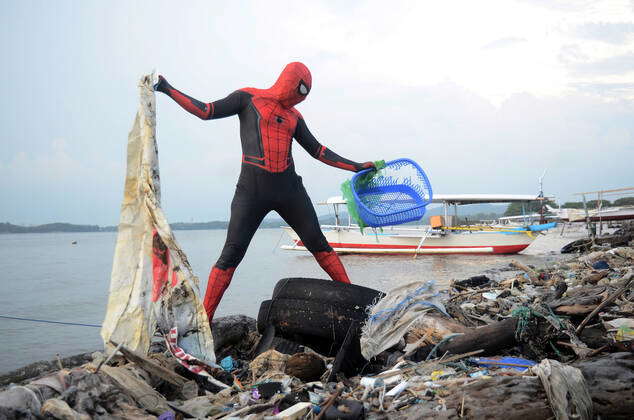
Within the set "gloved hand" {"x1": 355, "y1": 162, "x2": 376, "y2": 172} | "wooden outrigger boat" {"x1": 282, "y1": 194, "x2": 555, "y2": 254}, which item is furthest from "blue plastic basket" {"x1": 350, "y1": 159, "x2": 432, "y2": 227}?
"wooden outrigger boat" {"x1": 282, "y1": 194, "x2": 555, "y2": 254}

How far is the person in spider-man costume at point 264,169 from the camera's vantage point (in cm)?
414

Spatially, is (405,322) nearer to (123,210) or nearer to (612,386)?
(612,386)

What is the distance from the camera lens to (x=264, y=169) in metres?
4.29

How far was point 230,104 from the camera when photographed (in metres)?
4.39

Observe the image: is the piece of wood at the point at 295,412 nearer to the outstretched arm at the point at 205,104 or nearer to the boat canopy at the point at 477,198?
the outstretched arm at the point at 205,104

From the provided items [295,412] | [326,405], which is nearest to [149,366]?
[295,412]

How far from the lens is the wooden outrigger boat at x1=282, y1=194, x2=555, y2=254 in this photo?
22.7 m

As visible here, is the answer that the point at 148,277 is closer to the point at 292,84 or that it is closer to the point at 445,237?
the point at 292,84

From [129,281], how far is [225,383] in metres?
1.09

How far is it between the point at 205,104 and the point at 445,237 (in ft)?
69.9

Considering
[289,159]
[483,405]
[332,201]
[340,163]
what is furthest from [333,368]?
[332,201]

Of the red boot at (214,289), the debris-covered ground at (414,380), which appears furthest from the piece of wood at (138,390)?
the red boot at (214,289)

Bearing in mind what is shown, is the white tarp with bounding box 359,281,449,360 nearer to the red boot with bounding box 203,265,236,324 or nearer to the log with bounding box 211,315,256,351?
the red boot with bounding box 203,265,236,324

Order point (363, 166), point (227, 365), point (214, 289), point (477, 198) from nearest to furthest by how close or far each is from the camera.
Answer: point (227, 365) < point (214, 289) < point (363, 166) < point (477, 198)
